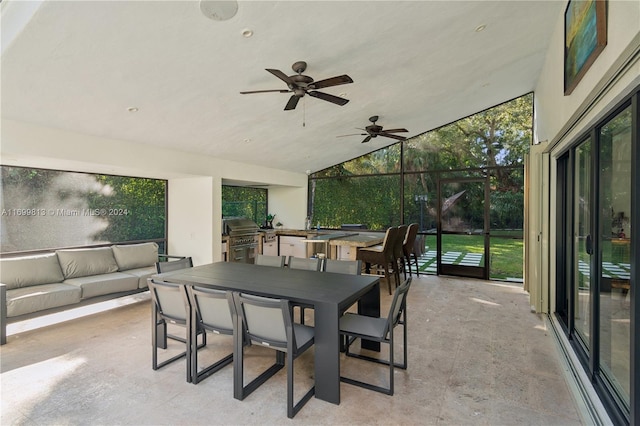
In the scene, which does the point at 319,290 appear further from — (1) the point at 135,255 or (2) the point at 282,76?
(1) the point at 135,255

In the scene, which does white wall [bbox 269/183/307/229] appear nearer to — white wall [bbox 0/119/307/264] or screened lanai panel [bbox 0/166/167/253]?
white wall [bbox 0/119/307/264]

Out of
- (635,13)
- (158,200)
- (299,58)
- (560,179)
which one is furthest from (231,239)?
(635,13)

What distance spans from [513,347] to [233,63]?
3.90 m

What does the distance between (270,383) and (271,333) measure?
0.59 m

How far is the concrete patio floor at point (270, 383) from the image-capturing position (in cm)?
211

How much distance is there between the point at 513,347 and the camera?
10.5ft

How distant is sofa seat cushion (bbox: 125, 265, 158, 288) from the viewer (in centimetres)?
445

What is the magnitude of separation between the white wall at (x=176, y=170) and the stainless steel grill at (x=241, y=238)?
2.73ft

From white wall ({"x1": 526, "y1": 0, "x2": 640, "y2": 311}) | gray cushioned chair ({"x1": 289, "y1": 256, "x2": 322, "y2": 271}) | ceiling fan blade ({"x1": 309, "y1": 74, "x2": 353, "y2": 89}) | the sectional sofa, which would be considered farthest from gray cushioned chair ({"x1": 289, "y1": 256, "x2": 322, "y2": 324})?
white wall ({"x1": 526, "y1": 0, "x2": 640, "y2": 311})

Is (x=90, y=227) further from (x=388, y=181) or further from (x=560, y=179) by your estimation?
(x=560, y=179)

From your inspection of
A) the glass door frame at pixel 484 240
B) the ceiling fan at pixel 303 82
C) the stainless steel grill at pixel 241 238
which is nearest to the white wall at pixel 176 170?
the stainless steel grill at pixel 241 238

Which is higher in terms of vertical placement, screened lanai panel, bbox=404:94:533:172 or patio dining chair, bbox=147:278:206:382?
screened lanai panel, bbox=404:94:533:172

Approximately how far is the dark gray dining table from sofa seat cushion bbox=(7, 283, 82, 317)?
1497 millimetres

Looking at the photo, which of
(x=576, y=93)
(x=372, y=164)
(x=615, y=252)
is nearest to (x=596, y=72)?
(x=576, y=93)
